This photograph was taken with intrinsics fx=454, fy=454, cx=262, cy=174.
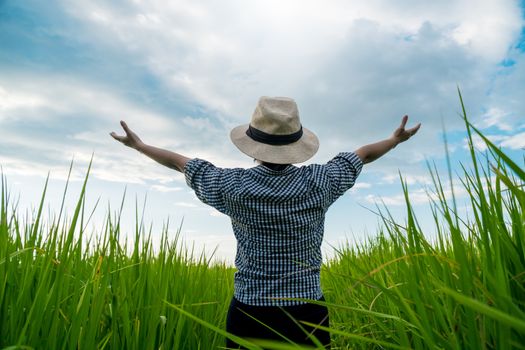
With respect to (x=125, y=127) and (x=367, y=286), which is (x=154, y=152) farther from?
(x=367, y=286)

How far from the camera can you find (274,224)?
248 cm

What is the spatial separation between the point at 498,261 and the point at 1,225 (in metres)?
2.20

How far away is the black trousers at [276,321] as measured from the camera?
2.43 m

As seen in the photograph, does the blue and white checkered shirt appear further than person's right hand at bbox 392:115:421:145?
No

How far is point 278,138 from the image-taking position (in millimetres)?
2764

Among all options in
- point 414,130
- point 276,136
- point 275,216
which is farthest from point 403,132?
point 275,216

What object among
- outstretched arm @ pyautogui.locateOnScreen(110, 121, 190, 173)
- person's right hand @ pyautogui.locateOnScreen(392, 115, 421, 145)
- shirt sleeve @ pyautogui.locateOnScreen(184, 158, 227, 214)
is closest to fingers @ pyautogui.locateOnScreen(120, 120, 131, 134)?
outstretched arm @ pyautogui.locateOnScreen(110, 121, 190, 173)

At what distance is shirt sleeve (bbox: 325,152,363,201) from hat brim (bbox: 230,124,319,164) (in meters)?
0.15

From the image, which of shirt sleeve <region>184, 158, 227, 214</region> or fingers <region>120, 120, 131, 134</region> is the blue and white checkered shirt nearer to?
shirt sleeve <region>184, 158, 227, 214</region>

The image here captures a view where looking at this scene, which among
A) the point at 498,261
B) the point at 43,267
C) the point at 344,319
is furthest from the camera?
the point at 344,319

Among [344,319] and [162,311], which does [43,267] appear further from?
[344,319]

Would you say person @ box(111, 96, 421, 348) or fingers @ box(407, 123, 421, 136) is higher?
fingers @ box(407, 123, 421, 136)

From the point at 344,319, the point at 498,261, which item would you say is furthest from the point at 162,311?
the point at 344,319

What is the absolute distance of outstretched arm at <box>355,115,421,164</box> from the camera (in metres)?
3.08
